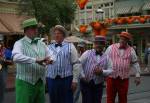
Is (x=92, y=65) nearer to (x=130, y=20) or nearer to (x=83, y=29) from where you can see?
(x=130, y=20)

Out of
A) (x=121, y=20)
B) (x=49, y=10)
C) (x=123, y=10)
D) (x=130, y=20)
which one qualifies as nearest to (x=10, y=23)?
(x=49, y=10)

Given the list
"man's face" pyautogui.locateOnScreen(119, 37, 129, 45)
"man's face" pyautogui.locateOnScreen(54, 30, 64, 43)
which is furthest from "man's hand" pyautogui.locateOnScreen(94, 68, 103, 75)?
"man's face" pyautogui.locateOnScreen(54, 30, 64, 43)

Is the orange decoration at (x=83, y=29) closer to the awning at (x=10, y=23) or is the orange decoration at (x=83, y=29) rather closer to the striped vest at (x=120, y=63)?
the awning at (x=10, y=23)

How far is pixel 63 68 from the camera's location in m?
7.79

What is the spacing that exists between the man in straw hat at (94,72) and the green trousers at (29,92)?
1.91 metres

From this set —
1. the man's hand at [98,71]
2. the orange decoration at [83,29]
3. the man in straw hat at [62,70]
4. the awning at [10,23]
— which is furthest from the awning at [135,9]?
the man in straw hat at [62,70]

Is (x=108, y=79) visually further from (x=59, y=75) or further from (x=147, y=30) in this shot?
(x=147, y=30)

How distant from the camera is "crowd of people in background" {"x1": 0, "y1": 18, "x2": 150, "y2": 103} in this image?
673 cm

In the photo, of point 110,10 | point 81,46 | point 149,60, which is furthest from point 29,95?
point 110,10

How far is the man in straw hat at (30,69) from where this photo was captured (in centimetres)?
670

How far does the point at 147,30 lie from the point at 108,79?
3667cm

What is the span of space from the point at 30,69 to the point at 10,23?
99.9ft

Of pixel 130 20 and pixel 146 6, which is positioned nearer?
pixel 130 20

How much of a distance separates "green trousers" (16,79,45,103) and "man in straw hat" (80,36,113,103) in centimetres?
191
